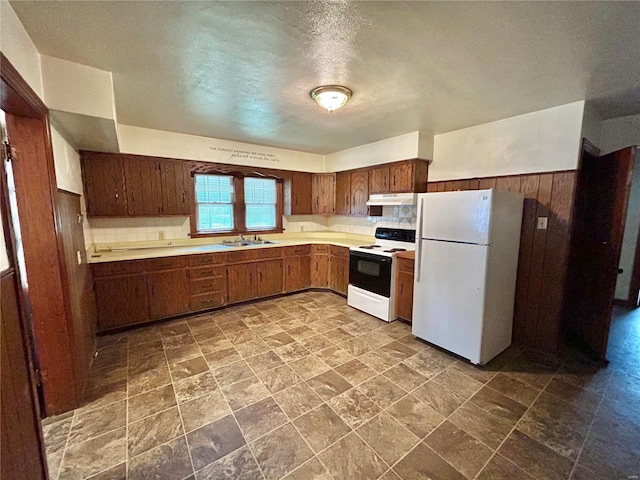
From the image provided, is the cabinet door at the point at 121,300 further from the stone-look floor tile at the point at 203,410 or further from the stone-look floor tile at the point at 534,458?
the stone-look floor tile at the point at 534,458

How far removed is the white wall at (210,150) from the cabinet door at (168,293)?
5.38 feet

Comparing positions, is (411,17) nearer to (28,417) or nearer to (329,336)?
(28,417)

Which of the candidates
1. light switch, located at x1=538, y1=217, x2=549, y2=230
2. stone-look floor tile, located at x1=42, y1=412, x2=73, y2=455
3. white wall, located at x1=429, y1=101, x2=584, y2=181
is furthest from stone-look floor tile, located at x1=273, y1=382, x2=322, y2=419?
white wall, located at x1=429, y1=101, x2=584, y2=181

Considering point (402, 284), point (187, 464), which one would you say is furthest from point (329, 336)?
point (187, 464)

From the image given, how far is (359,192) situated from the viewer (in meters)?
4.62

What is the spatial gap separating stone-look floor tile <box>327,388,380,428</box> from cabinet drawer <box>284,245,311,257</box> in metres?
2.61

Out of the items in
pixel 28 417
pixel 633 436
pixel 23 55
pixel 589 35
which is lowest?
pixel 633 436

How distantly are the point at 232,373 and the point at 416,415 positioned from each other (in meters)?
1.60

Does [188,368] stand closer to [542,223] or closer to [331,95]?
[331,95]

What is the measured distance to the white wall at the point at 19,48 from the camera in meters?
1.31

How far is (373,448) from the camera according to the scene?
174cm

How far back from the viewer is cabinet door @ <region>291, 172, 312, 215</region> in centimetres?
498

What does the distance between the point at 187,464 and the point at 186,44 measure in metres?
2.59

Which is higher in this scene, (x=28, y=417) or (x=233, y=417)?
(x=28, y=417)
